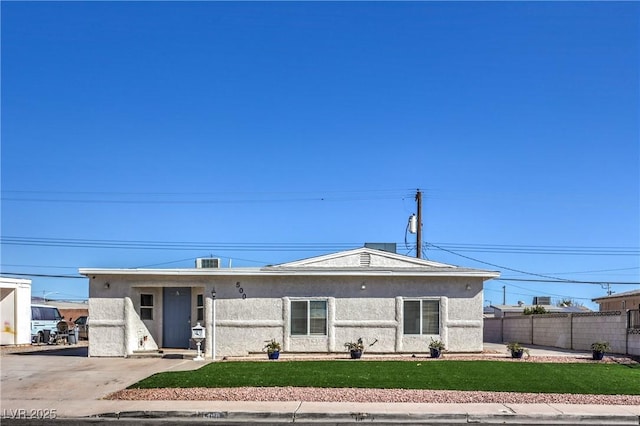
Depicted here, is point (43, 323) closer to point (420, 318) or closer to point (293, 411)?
point (420, 318)

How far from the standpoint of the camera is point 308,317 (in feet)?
72.1

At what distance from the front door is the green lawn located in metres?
4.41

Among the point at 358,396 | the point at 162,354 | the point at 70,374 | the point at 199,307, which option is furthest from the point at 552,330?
the point at 70,374

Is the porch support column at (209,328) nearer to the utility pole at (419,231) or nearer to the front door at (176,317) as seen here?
the front door at (176,317)

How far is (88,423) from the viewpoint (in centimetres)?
1138

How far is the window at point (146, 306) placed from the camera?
22688 millimetres

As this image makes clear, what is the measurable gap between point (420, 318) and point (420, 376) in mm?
6186

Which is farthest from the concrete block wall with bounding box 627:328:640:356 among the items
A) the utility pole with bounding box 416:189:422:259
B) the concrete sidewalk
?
the utility pole with bounding box 416:189:422:259

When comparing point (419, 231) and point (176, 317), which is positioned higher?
point (419, 231)

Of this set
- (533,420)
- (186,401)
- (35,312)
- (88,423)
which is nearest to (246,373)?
(186,401)

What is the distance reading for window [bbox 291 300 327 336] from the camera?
864 inches

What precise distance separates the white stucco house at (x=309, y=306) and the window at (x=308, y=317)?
33 mm

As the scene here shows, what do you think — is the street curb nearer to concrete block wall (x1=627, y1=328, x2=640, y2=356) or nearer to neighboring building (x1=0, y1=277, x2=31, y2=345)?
concrete block wall (x1=627, y1=328, x2=640, y2=356)

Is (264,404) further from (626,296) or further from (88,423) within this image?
(626,296)
